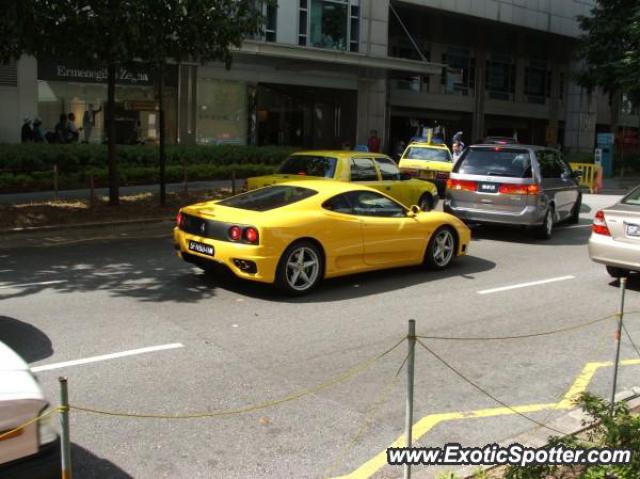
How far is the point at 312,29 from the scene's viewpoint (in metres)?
28.8

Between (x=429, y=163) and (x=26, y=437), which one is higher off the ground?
(x=429, y=163)

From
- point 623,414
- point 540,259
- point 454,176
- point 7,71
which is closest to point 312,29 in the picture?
point 7,71

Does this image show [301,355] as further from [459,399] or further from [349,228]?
[349,228]

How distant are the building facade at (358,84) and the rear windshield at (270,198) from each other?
892 cm

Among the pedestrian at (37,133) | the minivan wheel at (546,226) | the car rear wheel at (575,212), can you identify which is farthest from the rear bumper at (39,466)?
the pedestrian at (37,133)

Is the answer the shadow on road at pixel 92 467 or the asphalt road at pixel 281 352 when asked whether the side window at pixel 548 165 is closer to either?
the asphalt road at pixel 281 352

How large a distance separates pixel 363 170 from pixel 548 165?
3507 mm

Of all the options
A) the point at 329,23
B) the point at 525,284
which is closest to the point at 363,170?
the point at 525,284

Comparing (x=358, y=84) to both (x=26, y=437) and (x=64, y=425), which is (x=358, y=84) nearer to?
(x=26, y=437)

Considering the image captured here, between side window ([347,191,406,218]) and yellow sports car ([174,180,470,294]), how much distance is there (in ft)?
0.05

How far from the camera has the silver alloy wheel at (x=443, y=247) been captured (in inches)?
402

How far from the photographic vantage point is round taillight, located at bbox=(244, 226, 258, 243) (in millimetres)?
8133

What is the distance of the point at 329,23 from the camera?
29312 mm

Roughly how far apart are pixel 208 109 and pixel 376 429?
23.4 m
